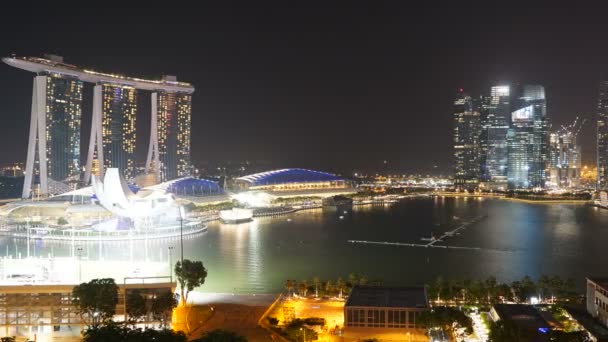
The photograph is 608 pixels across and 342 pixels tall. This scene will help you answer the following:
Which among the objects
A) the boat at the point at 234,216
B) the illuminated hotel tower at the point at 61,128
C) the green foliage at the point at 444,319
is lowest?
the green foliage at the point at 444,319

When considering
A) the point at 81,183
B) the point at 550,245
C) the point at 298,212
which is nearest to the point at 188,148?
the point at 81,183

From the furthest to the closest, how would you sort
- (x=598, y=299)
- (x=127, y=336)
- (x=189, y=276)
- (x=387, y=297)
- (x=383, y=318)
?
(x=189, y=276) < (x=598, y=299) < (x=387, y=297) < (x=383, y=318) < (x=127, y=336)

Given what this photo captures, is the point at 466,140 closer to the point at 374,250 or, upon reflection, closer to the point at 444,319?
the point at 374,250

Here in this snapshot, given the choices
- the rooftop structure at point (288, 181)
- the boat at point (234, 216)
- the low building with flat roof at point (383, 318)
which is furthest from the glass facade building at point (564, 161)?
the low building with flat roof at point (383, 318)

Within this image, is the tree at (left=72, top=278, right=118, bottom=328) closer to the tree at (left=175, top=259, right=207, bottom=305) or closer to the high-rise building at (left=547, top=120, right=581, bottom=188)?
the tree at (left=175, top=259, right=207, bottom=305)

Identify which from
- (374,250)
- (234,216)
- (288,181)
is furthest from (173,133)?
(374,250)

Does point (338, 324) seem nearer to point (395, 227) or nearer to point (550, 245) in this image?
point (550, 245)

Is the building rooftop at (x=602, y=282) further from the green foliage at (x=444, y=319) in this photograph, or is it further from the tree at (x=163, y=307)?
the tree at (x=163, y=307)
